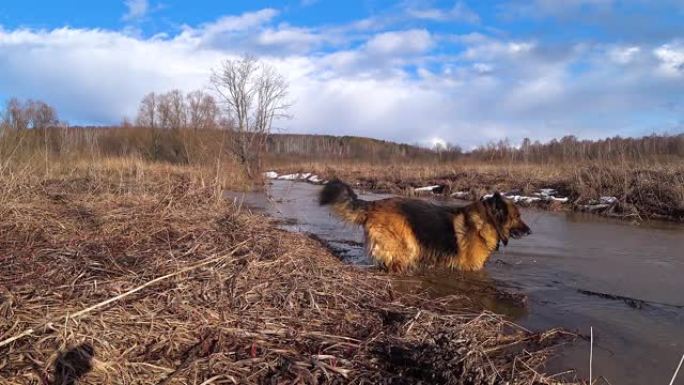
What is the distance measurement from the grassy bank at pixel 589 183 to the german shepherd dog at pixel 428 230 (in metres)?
8.04

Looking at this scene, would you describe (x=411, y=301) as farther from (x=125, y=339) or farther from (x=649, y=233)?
(x=649, y=233)

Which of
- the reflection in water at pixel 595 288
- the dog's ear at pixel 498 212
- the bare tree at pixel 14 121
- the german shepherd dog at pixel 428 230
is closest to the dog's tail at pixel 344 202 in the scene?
the german shepherd dog at pixel 428 230

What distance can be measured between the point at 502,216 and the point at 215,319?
15.5 ft

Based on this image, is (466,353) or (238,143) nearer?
(466,353)

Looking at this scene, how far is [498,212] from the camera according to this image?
6945 mm

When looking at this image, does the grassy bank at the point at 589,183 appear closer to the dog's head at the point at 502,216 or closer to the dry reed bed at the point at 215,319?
the dog's head at the point at 502,216

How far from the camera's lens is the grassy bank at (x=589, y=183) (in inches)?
525

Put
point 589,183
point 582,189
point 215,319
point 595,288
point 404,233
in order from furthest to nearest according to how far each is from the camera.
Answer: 1. point 589,183
2. point 582,189
3. point 404,233
4. point 595,288
5. point 215,319

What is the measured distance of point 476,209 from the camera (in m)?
6.95

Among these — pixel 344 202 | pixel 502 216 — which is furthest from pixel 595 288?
pixel 344 202

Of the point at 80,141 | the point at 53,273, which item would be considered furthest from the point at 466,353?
the point at 80,141

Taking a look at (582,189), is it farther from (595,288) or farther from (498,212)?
(595,288)

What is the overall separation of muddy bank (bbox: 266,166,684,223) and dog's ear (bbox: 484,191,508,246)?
7706 millimetres

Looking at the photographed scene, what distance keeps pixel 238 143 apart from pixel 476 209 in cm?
2589
